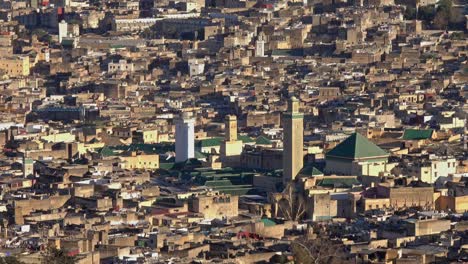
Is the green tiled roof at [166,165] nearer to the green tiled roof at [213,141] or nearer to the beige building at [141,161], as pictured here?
the beige building at [141,161]

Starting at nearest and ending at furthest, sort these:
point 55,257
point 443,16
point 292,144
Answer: point 55,257
point 292,144
point 443,16

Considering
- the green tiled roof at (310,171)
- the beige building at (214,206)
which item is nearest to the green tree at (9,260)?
the beige building at (214,206)

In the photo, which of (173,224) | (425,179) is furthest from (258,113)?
(173,224)

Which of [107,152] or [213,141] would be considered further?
[213,141]

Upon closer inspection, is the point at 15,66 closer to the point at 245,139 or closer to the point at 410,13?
the point at 410,13

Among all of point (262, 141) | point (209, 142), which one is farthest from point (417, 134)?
point (209, 142)

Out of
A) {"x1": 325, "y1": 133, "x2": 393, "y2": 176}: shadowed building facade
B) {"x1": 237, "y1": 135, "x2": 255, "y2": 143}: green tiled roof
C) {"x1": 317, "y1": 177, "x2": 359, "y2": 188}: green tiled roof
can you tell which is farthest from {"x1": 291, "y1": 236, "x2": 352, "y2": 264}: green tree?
{"x1": 237, "y1": 135, "x2": 255, "y2": 143}: green tiled roof

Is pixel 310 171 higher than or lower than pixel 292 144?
lower
